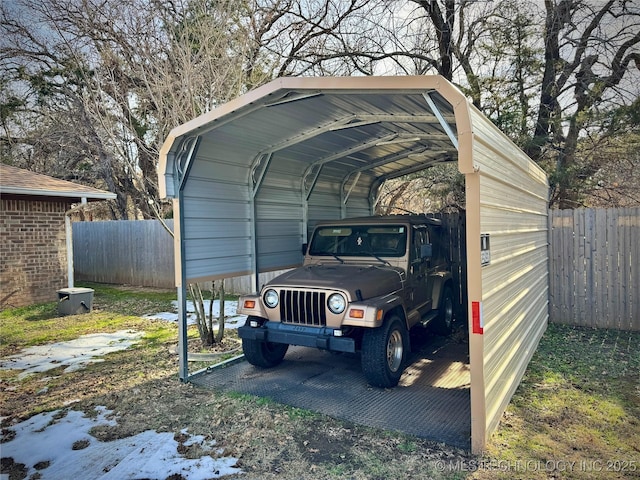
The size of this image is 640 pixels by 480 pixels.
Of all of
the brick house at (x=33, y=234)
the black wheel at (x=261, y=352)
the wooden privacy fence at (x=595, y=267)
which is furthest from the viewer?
the brick house at (x=33, y=234)

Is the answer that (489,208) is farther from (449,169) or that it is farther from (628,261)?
(449,169)

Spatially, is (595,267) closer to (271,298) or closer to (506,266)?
(506,266)

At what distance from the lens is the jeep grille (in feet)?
15.8

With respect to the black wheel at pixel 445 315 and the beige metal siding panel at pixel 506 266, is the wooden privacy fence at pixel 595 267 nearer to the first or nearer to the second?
the black wheel at pixel 445 315

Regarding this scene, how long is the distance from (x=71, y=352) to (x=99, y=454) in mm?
3744

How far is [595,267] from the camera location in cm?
727

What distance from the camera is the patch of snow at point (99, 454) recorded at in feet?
10.6

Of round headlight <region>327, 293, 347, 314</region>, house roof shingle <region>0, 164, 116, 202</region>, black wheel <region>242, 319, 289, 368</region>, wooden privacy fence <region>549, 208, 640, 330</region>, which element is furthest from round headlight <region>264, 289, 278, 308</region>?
house roof shingle <region>0, 164, 116, 202</region>

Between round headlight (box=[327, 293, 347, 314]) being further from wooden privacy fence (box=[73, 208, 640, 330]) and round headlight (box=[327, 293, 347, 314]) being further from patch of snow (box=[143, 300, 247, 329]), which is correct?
patch of snow (box=[143, 300, 247, 329])

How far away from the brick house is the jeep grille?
816 cm

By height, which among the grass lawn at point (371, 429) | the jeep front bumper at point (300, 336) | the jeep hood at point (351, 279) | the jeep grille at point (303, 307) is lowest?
the grass lawn at point (371, 429)

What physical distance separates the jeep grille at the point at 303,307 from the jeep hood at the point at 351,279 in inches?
3.8

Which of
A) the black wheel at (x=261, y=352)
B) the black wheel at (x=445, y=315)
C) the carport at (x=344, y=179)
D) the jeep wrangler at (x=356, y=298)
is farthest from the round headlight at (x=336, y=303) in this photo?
the black wheel at (x=445, y=315)

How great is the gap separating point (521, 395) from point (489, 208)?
2.21 metres
